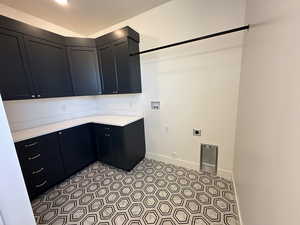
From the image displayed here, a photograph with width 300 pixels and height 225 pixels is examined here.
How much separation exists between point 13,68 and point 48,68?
16.7 inches

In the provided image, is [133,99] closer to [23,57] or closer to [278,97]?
[23,57]

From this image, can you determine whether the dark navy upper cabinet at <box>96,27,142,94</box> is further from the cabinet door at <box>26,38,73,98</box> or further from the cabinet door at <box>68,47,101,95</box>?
the cabinet door at <box>26,38,73,98</box>

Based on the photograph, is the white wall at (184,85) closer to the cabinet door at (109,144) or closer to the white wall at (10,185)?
the cabinet door at (109,144)

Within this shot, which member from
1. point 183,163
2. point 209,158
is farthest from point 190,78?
point 183,163

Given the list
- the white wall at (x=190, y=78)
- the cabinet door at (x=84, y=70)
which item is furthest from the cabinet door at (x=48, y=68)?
the white wall at (x=190, y=78)

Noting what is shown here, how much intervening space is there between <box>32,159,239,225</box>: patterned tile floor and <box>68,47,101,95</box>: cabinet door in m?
1.62

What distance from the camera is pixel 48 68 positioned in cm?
203

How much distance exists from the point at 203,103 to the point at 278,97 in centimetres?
128

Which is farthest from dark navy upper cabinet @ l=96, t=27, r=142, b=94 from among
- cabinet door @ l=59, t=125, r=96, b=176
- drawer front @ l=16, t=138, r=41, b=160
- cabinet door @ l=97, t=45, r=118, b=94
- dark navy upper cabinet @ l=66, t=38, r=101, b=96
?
drawer front @ l=16, t=138, r=41, b=160

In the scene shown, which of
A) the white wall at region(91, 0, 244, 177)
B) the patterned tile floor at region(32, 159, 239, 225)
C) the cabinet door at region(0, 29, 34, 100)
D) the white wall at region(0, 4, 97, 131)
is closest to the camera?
the patterned tile floor at region(32, 159, 239, 225)

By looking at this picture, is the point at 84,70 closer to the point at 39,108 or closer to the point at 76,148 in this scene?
the point at 39,108

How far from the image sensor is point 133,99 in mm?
2627

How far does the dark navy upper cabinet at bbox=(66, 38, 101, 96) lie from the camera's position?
234cm

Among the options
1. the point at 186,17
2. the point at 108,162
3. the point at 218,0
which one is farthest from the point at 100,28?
the point at 108,162
